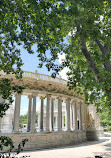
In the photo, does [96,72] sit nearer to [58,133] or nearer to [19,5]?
[19,5]

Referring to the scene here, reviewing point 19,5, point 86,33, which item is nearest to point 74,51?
point 86,33

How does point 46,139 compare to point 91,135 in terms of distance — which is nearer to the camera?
point 46,139

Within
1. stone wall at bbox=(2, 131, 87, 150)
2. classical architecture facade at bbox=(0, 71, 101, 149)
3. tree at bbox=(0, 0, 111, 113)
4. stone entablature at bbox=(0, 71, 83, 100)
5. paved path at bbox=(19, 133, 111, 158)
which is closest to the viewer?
tree at bbox=(0, 0, 111, 113)

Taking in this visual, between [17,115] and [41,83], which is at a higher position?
[41,83]

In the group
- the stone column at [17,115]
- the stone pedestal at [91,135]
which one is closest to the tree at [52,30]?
the stone column at [17,115]

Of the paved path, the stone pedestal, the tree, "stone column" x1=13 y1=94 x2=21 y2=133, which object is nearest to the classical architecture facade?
"stone column" x1=13 y1=94 x2=21 y2=133

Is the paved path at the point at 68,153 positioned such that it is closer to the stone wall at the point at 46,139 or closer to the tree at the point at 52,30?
the stone wall at the point at 46,139

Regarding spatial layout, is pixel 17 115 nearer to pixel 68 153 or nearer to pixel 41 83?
pixel 41 83

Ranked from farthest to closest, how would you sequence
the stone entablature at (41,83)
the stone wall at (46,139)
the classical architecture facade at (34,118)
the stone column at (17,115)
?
1. the stone entablature at (41,83)
2. the classical architecture facade at (34,118)
3. the stone column at (17,115)
4. the stone wall at (46,139)

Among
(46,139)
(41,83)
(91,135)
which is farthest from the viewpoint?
(91,135)

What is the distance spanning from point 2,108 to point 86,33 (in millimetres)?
8992

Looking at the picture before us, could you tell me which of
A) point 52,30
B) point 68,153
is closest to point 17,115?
point 68,153

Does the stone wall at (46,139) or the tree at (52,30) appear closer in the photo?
the tree at (52,30)

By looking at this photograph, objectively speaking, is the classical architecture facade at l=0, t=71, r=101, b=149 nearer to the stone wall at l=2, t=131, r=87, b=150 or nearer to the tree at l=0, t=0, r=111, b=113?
the stone wall at l=2, t=131, r=87, b=150
